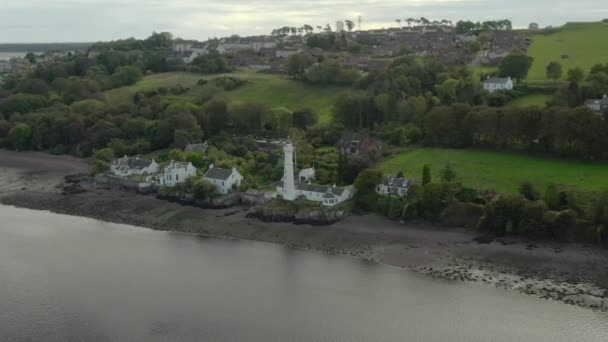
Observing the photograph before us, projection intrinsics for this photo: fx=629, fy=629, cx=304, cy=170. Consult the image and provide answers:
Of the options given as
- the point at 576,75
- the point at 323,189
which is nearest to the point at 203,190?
the point at 323,189

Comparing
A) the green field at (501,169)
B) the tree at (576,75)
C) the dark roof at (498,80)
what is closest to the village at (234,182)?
the green field at (501,169)

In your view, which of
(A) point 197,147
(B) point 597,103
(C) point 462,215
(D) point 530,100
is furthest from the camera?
(D) point 530,100


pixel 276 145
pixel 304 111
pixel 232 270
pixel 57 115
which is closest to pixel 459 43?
pixel 304 111

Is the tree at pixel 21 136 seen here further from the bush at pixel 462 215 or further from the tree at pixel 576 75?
the tree at pixel 576 75

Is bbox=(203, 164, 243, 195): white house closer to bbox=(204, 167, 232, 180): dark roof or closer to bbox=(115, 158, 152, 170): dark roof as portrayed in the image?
bbox=(204, 167, 232, 180): dark roof

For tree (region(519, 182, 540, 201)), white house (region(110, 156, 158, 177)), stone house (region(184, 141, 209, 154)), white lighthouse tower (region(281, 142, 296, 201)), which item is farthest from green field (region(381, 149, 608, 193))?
white house (region(110, 156, 158, 177))

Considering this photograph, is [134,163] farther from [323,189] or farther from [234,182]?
[323,189]

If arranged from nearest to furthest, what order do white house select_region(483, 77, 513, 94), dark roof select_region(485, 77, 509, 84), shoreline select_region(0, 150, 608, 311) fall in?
shoreline select_region(0, 150, 608, 311)
white house select_region(483, 77, 513, 94)
dark roof select_region(485, 77, 509, 84)
